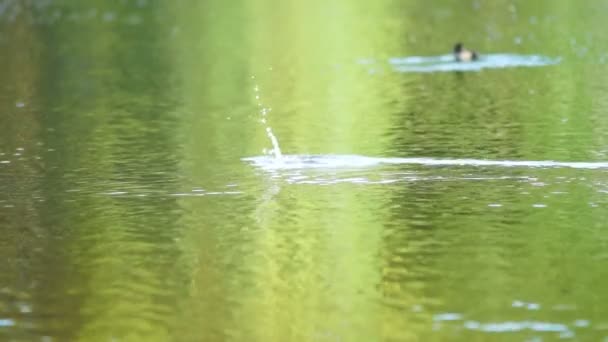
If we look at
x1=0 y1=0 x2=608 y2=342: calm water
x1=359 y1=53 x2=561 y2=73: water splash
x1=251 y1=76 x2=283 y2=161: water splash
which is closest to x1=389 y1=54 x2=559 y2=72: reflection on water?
x1=359 y1=53 x2=561 y2=73: water splash

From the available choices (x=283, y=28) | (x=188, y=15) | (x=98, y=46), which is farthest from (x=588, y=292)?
(x=188, y=15)

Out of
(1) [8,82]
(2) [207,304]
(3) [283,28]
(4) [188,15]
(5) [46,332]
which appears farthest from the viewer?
(4) [188,15]

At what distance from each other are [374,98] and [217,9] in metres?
33.2

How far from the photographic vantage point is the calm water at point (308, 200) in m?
11.6

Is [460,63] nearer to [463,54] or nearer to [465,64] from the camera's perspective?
[465,64]

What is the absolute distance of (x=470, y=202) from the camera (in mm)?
16000

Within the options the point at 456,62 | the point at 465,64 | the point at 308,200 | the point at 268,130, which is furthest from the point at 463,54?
the point at 308,200

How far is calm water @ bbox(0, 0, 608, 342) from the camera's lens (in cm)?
1159

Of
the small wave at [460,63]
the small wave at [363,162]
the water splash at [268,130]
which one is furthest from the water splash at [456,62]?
the small wave at [363,162]

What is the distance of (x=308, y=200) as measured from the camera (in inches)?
648

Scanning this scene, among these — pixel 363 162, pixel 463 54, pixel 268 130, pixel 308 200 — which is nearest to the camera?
pixel 308 200

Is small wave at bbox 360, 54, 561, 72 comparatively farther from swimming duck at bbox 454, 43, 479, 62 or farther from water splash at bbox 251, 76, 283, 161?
water splash at bbox 251, 76, 283, 161

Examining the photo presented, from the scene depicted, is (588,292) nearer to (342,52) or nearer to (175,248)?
(175,248)

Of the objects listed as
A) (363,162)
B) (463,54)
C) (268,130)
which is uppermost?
(268,130)
